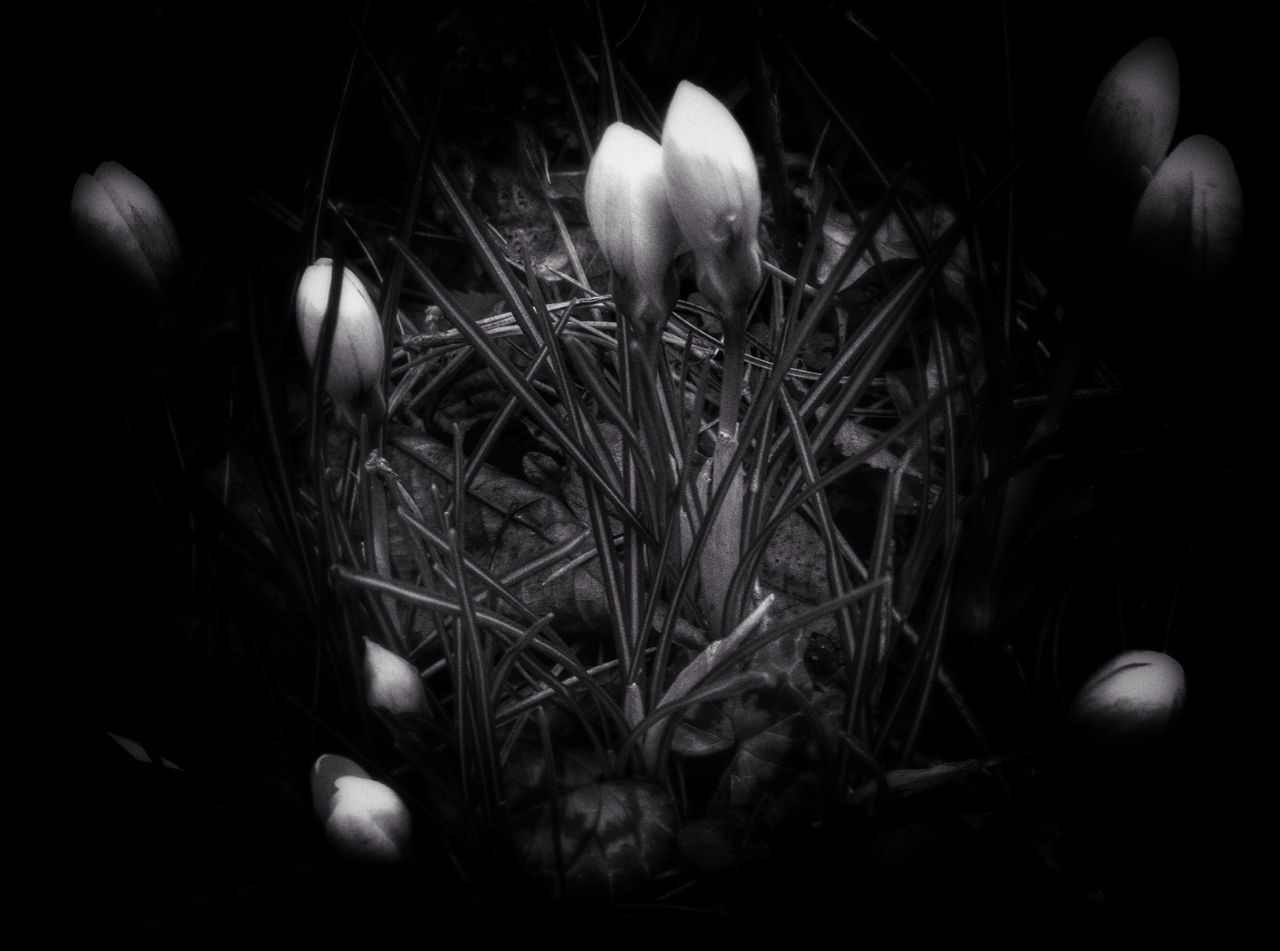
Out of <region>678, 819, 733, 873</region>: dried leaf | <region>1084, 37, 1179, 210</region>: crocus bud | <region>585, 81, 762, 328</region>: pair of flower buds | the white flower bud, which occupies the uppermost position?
<region>1084, 37, 1179, 210</region>: crocus bud

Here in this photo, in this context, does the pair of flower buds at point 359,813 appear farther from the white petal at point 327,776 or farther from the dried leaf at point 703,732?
the dried leaf at point 703,732

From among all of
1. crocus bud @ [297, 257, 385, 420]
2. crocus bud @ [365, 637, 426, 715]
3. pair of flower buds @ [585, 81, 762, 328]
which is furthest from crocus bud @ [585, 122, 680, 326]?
crocus bud @ [365, 637, 426, 715]

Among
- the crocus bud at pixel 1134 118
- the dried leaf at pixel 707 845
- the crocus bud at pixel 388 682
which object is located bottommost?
the dried leaf at pixel 707 845

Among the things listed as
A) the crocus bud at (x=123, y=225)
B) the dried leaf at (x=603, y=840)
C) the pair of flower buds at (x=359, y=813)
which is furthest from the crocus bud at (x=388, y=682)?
the crocus bud at (x=123, y=225)

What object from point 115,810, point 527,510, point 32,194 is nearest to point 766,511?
point 527,510

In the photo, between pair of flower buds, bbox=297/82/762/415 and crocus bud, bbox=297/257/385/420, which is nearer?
pair of flower buds, bbox=297/82/762/415

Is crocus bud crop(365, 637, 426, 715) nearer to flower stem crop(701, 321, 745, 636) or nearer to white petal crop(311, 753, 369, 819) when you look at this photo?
white petal crop(311, 753, 369, 819)
